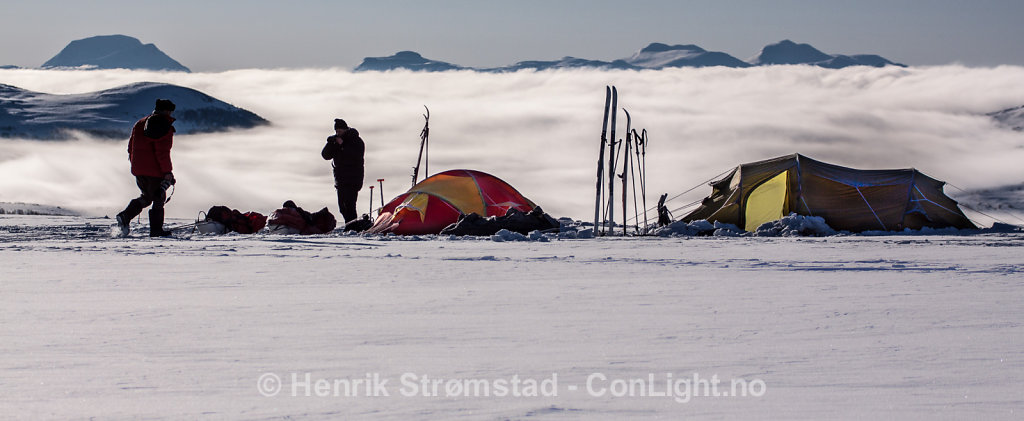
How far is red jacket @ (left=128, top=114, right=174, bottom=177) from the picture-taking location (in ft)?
36.6

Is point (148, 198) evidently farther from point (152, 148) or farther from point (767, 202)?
point (767, 202)

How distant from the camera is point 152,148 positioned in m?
11.2

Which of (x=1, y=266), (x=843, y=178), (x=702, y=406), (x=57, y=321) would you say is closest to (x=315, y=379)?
(x=702, y=406)

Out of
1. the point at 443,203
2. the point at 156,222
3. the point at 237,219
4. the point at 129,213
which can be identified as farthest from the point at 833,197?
the point at 129,213

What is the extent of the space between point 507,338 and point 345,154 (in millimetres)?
9656

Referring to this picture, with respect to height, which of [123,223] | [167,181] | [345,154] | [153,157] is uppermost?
[345,154]

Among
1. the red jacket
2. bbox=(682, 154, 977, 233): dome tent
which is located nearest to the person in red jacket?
the red jacket

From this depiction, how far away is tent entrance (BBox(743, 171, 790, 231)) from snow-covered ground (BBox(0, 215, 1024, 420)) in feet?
18.9

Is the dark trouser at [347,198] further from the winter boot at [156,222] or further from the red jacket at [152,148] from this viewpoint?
the red jacket at [152,148]

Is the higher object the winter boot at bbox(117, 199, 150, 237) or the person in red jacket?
the person in red jacket

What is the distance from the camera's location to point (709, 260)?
27.4 feet

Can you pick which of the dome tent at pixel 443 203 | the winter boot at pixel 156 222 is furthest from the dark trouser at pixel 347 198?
the winter boot at pixel 156 222

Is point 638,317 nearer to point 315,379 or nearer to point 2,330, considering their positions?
point 315,379

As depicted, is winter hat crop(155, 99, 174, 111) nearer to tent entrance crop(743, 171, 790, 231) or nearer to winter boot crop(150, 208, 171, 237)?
winter boot crop(150, 208, 171, 237)
